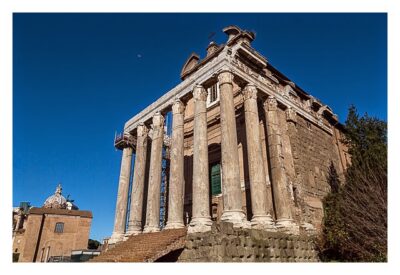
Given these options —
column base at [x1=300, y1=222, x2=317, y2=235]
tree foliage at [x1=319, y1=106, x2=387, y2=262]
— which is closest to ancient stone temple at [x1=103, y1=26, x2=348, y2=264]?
column base at [x1=300, y1=222, x2=317, y2=235]

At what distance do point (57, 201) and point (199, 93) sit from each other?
112 ft

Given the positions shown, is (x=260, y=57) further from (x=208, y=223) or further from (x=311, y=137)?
(x=208, y=223)

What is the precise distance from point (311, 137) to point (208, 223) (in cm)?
1002

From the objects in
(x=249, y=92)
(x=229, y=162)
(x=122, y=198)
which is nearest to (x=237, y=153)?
(x=229, y=162)

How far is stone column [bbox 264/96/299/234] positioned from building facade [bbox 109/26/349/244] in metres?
0.05

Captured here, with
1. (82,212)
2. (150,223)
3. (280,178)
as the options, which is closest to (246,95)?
(280,178)

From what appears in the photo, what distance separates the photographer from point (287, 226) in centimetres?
1262

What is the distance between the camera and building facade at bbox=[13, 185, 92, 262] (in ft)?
Answer: 106

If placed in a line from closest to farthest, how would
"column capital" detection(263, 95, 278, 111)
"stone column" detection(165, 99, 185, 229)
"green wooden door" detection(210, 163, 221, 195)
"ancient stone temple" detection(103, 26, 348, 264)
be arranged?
"ancient stone temple" detection(103, 26, 348, 264), "stone column" detection(165, 99, 185, 229), "column capital" detection(263, 95, 278, 111), "green wooden door" detection(210, 163, 221, 195)

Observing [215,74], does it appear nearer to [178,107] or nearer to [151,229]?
[178,107]

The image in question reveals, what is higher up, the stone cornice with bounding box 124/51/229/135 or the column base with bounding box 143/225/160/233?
the stone cornice with bounding box 124/51/229/135

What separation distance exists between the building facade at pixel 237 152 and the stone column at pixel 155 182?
52 mm

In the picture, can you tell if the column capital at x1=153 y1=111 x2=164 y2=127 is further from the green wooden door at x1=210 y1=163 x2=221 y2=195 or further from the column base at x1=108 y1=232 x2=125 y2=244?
the column base at x1=108 y1=232 x2=125 y2=244

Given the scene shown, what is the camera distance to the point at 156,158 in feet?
53.2
